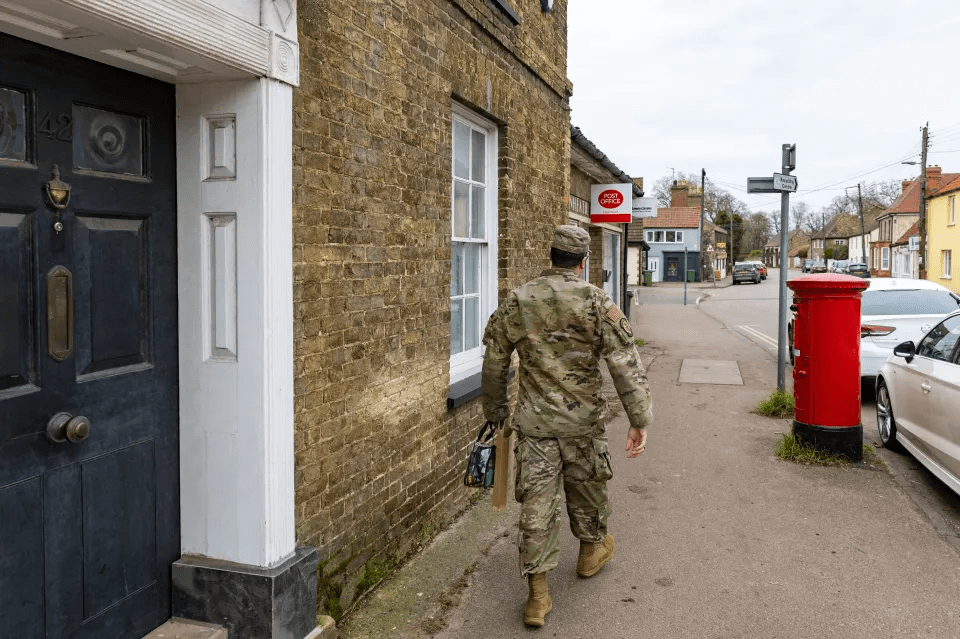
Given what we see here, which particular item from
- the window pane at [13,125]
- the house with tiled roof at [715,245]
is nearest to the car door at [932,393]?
the window pane at [13,125]

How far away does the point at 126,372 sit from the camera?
120 inches

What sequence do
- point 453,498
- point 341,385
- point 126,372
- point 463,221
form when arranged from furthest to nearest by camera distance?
point 463,221, point 453,498, point 341,385, point 126,372

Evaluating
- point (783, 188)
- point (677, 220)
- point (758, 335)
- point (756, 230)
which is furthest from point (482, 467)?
point (756, 230)

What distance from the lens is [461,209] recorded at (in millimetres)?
6027

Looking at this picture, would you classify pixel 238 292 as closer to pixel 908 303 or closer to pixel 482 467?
pixel 482 467

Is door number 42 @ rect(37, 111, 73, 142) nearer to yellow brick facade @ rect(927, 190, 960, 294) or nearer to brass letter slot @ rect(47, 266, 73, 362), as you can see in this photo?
brass letter slot @ rect(47, 266, 73, 362)

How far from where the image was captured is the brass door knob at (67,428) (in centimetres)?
269

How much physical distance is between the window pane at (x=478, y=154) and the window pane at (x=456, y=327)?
3.36ft

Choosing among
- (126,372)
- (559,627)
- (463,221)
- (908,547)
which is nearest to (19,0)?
(126,372)

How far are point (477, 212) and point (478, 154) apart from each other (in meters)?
0.45

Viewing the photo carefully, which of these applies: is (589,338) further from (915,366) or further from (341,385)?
(915,366)

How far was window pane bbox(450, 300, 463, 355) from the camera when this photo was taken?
5906mm

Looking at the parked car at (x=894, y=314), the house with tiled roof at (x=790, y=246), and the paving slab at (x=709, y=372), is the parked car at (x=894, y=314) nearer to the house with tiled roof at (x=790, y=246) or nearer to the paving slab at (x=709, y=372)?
the paving slab at (x=709, y=372)

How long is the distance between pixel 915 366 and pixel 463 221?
12.4ft
